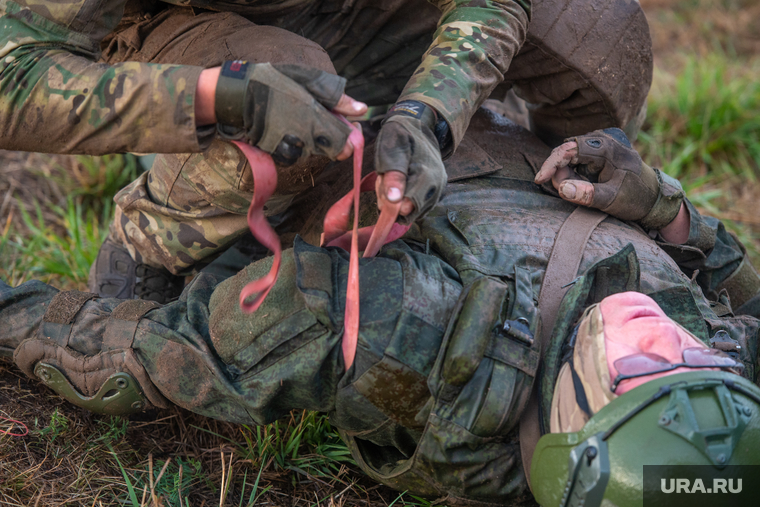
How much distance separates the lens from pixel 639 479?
4.67 ft

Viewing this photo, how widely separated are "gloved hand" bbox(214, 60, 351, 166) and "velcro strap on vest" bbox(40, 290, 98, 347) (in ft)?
2.83

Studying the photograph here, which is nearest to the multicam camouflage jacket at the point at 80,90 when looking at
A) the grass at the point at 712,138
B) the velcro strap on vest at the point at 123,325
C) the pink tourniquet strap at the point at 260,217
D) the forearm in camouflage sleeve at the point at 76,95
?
the forearm in camouflage sleeve at the point at 76,95

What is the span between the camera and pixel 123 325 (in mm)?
2012

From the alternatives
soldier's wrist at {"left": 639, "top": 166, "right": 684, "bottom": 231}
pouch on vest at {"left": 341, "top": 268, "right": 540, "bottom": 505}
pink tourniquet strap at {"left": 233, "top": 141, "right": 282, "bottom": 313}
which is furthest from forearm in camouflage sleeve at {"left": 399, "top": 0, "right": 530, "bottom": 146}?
soldier's wrist at {"left": 639, "top": 166, "right": 684, "bottom": 231}

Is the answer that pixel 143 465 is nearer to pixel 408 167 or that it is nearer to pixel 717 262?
pixel 408 167

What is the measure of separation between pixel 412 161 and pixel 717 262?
1.42 metres

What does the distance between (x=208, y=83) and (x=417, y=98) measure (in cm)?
61

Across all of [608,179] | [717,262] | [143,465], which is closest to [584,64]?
[608,179]

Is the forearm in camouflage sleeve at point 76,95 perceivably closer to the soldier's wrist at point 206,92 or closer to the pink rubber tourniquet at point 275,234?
the soldier's wrist at point 206,92

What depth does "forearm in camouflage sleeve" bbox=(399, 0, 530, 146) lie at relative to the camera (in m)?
2.01

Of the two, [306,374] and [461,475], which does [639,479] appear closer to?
[461,475]

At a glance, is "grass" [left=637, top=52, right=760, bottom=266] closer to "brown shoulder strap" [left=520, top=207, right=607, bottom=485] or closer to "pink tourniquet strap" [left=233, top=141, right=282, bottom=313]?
"brown shoulder strap" [left=520, top=207, right=607, bottom=485]

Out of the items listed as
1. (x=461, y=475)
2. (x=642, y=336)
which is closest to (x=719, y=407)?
(x=642, y=336)

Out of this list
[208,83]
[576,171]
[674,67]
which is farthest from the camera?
[674,67]
